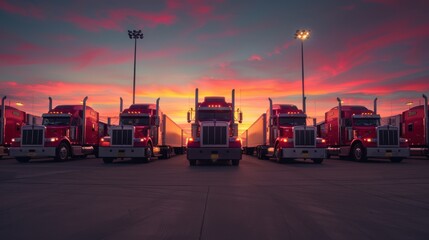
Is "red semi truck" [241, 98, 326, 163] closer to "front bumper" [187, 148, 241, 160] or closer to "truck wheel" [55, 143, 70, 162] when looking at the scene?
"front bumper" [187, 148, 241, 160]

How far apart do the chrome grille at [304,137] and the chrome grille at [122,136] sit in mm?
9066

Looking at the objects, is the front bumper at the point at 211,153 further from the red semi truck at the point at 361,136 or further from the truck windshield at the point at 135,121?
the red semi truck at the point at 361,136

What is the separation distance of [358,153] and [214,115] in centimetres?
987

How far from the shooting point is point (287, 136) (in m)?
21.2

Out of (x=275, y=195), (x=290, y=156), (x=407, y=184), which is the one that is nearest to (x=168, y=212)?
(x=275, y=195)

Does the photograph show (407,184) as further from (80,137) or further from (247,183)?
(80,137)

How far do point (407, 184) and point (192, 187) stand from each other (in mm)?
5900

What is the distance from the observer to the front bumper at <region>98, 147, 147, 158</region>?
19.6m

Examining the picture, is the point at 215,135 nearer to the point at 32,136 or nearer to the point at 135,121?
the point at 135,121

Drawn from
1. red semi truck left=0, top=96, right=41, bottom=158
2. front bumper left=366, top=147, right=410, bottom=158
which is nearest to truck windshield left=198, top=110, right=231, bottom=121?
front bumper left=366, top=147, right=410, bottom=158

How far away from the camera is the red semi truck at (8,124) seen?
23.6 m

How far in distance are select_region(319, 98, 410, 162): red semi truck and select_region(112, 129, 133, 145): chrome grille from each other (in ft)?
45.1

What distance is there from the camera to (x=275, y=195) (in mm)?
8055

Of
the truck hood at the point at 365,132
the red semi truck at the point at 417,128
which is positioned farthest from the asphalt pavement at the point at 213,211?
the red semi truck at the point at 417,128
